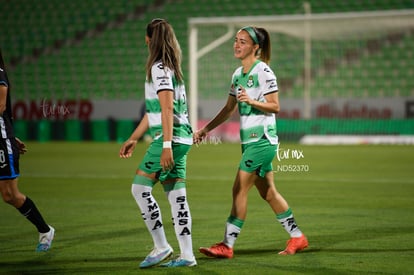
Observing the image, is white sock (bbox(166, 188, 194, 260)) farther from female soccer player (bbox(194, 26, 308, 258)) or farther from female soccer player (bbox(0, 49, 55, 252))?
female soccer player (bbox(0, 49, 55, 252))

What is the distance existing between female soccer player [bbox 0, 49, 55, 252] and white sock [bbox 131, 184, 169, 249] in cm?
145

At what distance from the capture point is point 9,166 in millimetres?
7523

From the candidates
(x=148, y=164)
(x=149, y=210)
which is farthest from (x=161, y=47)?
(x=149, y=210)

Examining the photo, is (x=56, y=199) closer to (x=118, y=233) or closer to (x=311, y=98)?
(x=118, y=233)

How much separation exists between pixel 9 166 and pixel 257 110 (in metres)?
2.34

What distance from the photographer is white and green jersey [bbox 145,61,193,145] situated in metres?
6.54

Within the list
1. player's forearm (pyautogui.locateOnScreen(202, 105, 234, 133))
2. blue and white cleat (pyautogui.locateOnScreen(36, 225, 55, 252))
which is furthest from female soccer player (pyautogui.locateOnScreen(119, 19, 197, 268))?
blue and white cleat (pyautogui.locateOnScreen(36, 225, 55, 252))

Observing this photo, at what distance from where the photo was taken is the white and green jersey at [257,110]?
7188mm

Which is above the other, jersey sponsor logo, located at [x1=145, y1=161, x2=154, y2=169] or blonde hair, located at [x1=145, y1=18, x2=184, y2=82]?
blonde hair, located at [x1=145, y1=18, x2=184, y2=82]

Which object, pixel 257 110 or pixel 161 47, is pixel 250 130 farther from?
pixel 161 47

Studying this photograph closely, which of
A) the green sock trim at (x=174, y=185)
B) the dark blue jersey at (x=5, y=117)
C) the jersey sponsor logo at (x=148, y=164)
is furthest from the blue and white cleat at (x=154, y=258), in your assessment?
the dark blue jersey at (x=5, y=117)

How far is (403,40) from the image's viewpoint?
94.6 feet

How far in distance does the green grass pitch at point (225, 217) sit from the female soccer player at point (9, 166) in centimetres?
23

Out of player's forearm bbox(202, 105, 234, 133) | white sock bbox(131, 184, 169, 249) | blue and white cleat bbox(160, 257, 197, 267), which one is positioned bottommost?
blue and white cleat bbox(160, 257, 197, 267)
